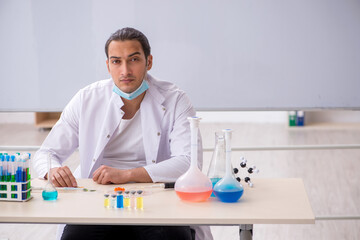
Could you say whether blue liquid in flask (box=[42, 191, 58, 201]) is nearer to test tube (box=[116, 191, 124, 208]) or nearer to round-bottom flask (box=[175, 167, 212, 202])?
test tube (box=[116, 191, 124, 208])

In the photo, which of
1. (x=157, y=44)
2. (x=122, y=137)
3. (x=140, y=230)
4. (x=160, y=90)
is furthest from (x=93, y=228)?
(x=157, y=44)

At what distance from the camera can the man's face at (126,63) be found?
234cm

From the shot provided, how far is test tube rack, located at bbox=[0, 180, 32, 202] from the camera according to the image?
6.07 feet

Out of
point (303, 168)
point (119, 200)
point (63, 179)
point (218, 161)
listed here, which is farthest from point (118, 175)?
point (303, 168)

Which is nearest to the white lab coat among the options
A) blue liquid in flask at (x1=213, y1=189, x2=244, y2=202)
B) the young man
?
the young man

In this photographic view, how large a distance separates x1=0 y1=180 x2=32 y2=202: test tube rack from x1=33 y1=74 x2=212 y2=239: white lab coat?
475 millimetres

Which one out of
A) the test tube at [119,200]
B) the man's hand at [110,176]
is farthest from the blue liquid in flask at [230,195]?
the man's hand at [110,176]

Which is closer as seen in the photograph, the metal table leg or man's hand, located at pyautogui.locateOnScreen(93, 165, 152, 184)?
the metal table leg

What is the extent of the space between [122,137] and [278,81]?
3.73ft

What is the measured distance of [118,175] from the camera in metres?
2.07

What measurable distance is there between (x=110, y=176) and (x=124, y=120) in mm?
447

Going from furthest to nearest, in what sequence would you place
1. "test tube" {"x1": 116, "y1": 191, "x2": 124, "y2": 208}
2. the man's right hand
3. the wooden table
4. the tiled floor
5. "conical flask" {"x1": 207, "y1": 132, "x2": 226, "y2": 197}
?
1. the tiled floor
2. the man's right hand
3. "conical flask" {"x1": 207, "y1": 132, "x2": 226, "y2": 197}
4. "test tube" {"x1": 116, "y1": 191, "x2": 124, "y2": 208}
5. the wooden table

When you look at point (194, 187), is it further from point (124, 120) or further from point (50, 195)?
point (124, 120)

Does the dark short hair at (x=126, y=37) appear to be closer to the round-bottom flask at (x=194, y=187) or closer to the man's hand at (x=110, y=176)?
the man's hand at (x=110, y=176)
